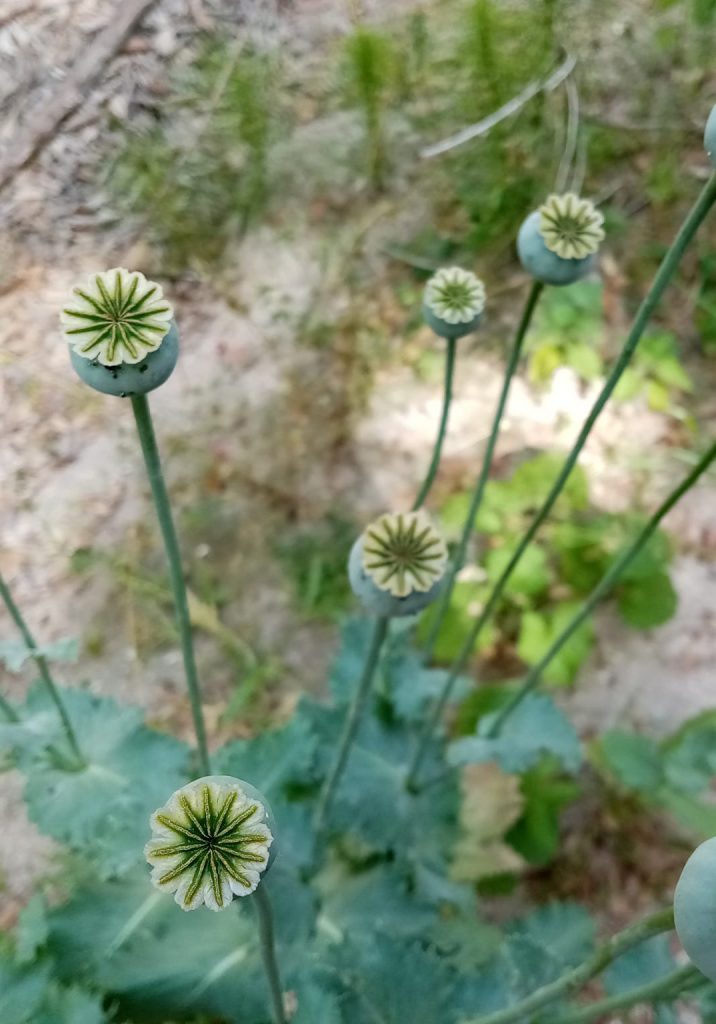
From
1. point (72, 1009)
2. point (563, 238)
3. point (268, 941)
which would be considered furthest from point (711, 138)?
point (72, 1009)

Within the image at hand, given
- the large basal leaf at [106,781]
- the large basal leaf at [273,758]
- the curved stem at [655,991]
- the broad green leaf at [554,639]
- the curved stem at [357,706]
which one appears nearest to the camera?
the curved stem at [655,991]

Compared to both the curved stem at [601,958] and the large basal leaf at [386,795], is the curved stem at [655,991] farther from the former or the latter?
the large basal leaf at [386,795]

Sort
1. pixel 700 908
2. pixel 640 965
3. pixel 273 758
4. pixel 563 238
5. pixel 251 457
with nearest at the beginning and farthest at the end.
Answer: pixel 700 908 < pixel 563 238 < pixel 640 965 < pixel 273 758 < pixel 251 457

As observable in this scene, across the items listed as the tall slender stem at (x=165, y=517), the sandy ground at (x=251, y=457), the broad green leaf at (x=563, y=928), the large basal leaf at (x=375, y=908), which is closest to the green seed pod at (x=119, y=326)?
the tall slender stem at (x=165, y=517)

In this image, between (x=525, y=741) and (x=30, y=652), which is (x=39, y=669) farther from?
(x=525, y=741)

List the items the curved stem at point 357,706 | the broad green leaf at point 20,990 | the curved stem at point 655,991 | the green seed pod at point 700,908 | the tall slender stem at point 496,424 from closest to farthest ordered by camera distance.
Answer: the green seed pod at point 700,908 < the curved stem at point 655,991 < the curved stem at point 357,706 < the tall slender stem at point 496,424 < the broad green leaf at point 20,990

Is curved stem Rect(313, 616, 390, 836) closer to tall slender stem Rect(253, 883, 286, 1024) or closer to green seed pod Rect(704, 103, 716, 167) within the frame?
tall slender stem Rect(253, 883, 286, 1024)

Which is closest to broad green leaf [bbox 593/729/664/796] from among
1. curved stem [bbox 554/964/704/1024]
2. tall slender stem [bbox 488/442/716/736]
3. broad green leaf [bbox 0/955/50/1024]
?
tall slender stem [bbox 488/442/716/736]
